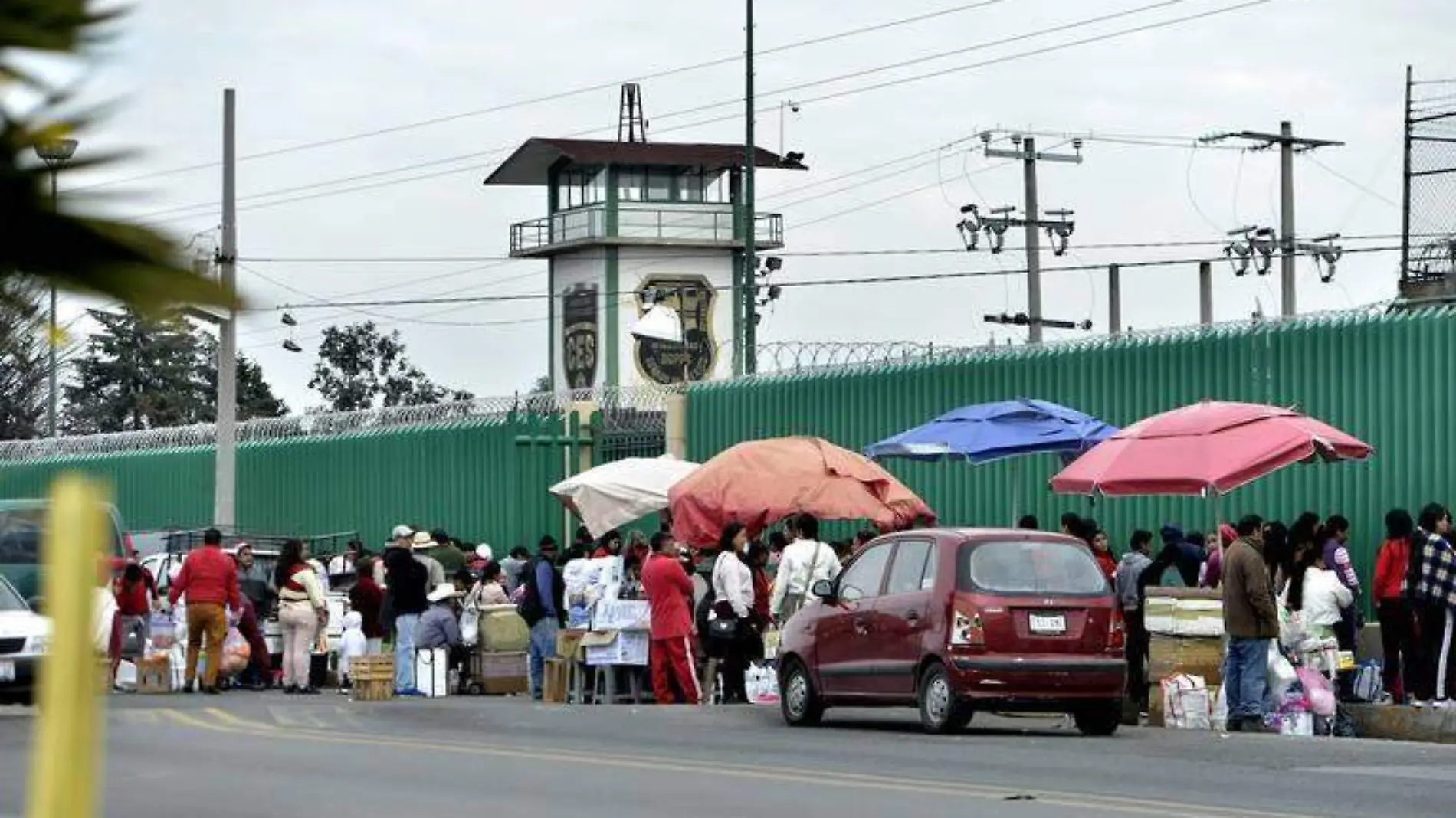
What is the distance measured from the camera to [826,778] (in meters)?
15.3

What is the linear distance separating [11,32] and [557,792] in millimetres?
13358

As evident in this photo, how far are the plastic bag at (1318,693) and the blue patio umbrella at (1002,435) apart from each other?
4.48 meters

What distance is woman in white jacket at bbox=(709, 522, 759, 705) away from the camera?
24875mm

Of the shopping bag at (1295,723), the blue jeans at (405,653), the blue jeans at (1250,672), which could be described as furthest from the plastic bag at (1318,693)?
the blue jeans at (405,653)

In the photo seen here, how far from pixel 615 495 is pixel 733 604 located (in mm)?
3923

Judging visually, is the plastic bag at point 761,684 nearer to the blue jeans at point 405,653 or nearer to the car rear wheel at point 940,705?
the blue jeans at point 405,653

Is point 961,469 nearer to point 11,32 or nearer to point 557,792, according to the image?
point 557,792

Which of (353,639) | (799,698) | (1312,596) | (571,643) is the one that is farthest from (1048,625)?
(353,639)

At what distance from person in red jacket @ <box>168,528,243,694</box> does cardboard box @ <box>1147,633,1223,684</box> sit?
36.7ft

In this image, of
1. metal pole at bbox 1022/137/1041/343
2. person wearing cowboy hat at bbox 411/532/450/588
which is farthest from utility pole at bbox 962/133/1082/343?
person wearing cowboy hat at bbox 411/532/450/588

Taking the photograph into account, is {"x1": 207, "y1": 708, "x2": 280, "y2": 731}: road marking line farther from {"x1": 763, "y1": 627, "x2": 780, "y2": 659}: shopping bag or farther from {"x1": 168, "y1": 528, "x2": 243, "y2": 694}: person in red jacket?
{"x1": 763, "y1": 627, "x2": 780, "y2": 659}: shopping bag

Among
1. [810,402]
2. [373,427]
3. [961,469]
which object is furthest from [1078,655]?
[373,427]

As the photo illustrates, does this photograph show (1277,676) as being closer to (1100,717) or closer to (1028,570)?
(1100,717)

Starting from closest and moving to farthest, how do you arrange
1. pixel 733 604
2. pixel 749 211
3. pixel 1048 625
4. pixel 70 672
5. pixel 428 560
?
pixel 70 672
pixel 1048 625
pixel 733 604
pixel 428 560
pixel 749 211
